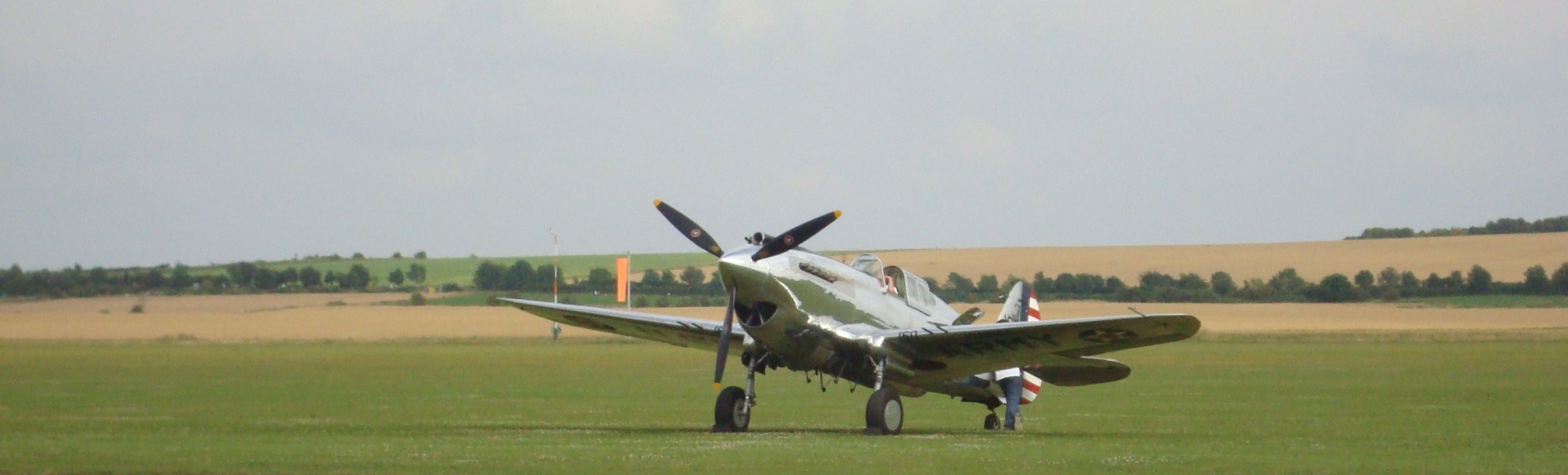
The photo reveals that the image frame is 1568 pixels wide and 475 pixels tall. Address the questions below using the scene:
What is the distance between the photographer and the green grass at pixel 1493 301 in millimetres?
76438

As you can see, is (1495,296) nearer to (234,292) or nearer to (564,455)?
(234,292)

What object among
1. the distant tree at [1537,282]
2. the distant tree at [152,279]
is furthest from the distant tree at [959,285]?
the distant tree at [152,279]

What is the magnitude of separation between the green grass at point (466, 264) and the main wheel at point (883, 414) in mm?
64901

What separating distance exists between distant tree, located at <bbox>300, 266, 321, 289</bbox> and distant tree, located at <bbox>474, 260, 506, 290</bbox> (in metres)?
→ 8.86

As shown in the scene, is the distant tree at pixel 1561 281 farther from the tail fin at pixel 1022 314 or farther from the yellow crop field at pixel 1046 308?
the tail fin at pixel 1022 314

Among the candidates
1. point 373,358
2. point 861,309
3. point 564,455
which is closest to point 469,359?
point 373,358

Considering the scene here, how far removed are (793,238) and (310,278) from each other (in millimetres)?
70736

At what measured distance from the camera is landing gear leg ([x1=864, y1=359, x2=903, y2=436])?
19609mm

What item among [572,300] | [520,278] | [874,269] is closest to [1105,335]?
[874,269]

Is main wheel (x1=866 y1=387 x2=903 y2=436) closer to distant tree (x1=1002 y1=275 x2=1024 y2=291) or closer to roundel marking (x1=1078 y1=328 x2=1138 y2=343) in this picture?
roundel marking (x1=1078 y1=328 x2=1138 y2=343)

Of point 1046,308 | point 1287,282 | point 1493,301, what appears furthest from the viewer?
point 1287,282

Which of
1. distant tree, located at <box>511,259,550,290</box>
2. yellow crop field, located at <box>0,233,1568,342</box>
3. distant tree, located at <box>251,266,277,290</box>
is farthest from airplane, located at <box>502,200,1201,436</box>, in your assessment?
distant tree, located at <box>251,266,277,290</box>

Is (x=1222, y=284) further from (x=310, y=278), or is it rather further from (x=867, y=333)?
(x=867, y=333)

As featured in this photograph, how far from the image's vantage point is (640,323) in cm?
2295
